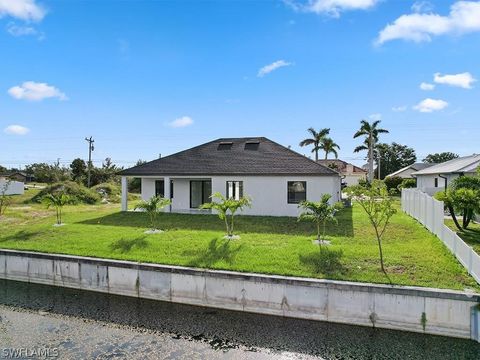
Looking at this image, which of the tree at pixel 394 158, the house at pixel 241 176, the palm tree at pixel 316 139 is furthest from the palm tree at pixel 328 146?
the house at pixel 241 176

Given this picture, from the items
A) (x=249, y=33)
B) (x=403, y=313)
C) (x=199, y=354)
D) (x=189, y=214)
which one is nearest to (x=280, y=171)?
(x=189, y=214)

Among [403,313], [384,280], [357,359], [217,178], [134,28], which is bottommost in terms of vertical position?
[357,359]

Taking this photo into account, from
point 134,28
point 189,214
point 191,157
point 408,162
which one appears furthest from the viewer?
point 408,162

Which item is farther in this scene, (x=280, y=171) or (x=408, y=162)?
(x=408, y=162)

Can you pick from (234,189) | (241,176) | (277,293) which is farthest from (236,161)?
(277,293)

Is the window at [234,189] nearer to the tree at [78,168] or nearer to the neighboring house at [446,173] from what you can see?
the neighboring house at [446,173]

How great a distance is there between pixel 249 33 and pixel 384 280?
38.1 ft

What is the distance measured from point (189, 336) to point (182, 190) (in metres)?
14.2

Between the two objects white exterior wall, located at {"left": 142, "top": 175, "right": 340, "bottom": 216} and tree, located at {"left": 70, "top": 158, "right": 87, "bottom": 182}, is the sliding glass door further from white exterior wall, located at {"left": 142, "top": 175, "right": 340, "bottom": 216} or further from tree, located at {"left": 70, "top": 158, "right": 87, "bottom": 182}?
tree, located at {"left": 70, "top": 158, "right": 87, "bottom": 182}

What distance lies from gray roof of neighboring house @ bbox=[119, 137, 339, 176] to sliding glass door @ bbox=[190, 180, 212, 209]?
4.59 ft

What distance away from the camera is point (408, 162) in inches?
2554

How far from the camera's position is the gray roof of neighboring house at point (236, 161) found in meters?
19.3

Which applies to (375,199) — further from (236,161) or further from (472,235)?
(236,161)

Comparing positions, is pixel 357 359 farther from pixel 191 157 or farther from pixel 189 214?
pixel 191 157
